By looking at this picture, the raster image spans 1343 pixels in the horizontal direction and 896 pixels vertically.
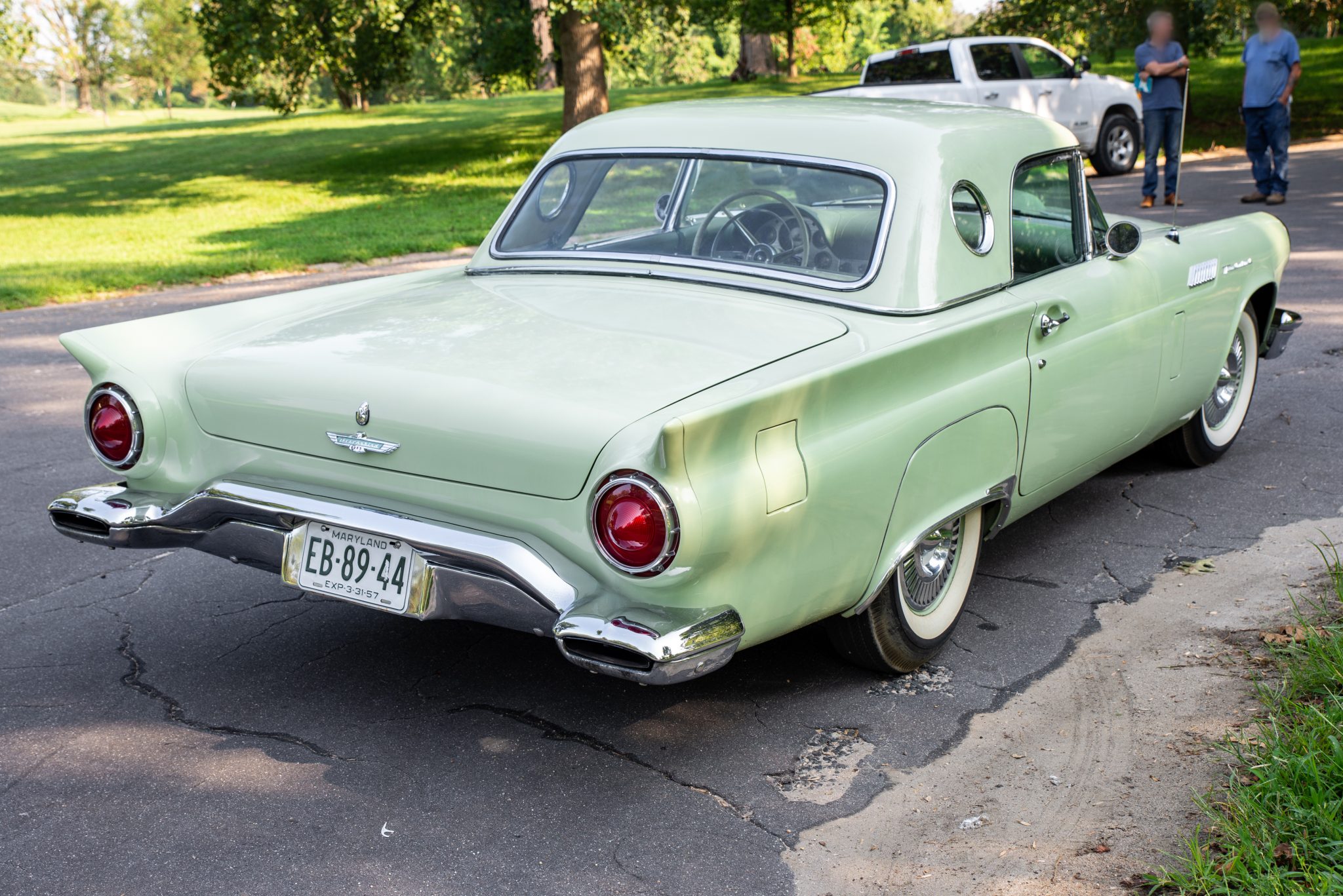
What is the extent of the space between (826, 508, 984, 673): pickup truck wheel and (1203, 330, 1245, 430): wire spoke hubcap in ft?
7.06

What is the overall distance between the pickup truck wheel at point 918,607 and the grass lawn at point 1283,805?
85 cm

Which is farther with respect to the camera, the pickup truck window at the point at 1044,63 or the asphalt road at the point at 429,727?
the pickup truck window at the point at 1044,63

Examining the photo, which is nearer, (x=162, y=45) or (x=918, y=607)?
(x=918, y=607)

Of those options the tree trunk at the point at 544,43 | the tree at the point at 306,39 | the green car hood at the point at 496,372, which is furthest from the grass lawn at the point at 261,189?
the green car hood at the point at 496,372

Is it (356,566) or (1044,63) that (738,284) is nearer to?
(356,566)

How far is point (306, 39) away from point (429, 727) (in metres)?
17.0

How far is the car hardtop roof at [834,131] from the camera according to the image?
3.72m

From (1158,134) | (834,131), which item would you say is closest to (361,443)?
(834,131)

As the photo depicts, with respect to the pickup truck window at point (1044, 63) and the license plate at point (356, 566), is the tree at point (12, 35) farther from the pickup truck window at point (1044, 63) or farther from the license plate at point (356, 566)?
the license plate at point (356, 566)

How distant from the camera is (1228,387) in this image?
5426mm

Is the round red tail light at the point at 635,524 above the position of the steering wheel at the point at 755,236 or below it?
below

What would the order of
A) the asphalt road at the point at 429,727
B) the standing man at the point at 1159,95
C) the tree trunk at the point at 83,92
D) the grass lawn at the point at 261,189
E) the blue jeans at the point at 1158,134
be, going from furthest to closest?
the tree trunk at the point at 83,92
the grass lawn at the point at 261,189
the blue jeans at the point at 1158,134
the standing man at the point at 1159,95
the asphalt road at the point at 429,727

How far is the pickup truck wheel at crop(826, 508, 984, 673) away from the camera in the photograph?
11.0 feet

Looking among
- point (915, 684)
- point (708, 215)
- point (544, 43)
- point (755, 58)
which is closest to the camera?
point (915, 684)
